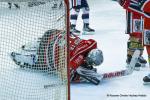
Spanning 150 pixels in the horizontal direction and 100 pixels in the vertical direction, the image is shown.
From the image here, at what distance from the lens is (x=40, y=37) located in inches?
120

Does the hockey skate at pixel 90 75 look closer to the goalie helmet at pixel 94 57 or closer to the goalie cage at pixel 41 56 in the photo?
the goalie helmet at pixel 94 57

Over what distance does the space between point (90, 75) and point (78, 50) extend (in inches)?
8.6

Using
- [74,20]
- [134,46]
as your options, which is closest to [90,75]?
[134,46]

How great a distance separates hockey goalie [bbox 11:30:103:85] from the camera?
2.95 metres

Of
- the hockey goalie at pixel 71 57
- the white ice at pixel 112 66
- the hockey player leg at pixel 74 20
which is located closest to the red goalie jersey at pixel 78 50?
the hockey goalie at pixel 71 57

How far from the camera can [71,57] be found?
3229 mm

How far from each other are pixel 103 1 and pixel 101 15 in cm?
178

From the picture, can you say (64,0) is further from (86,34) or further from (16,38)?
(86,34)

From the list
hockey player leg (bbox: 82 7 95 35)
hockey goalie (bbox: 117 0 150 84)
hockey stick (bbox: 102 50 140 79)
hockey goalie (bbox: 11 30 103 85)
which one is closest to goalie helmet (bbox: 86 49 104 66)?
hockey goalie (bbox: 11 30 103 85)

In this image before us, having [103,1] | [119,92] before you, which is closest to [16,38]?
[119,92]

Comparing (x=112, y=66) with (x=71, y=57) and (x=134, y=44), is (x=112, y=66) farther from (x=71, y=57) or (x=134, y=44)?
(x=71, y=57)

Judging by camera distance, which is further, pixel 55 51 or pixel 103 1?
pixel 103 1

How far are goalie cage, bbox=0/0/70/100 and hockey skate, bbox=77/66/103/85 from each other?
0.31 m

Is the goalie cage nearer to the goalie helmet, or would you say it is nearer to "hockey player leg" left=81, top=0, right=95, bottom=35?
the goalie helmet
